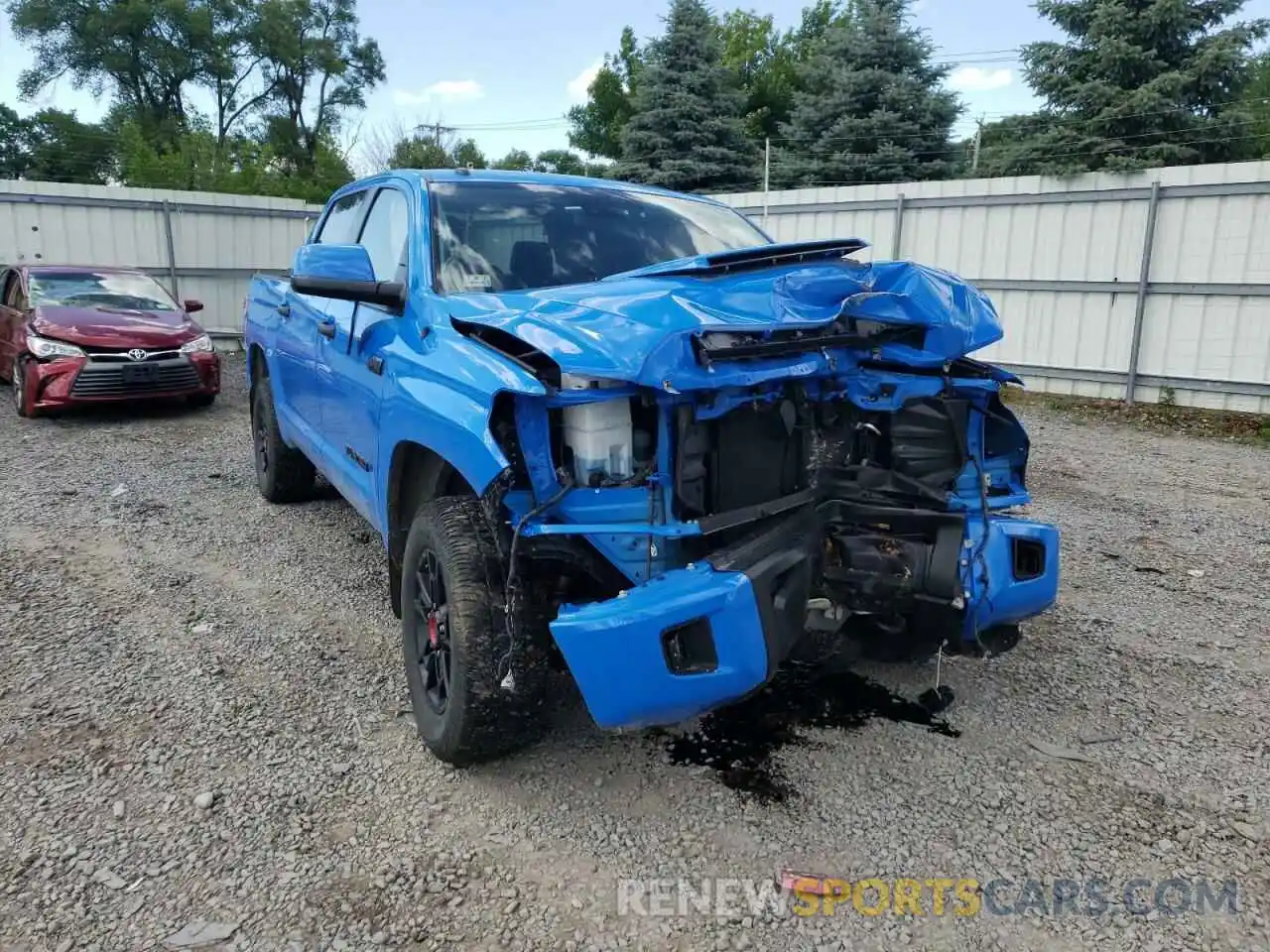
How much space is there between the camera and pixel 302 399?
186 inches

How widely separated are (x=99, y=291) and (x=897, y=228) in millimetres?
9172

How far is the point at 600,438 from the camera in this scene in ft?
8.07

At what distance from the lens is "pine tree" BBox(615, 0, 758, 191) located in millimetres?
18812

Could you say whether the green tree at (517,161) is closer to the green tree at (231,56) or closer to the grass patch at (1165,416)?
the green tree at (231,56)

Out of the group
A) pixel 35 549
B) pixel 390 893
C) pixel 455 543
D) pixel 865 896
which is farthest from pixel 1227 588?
pixel 35 549

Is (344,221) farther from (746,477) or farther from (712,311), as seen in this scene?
(746,477)

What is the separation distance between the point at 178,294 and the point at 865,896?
46.1ft

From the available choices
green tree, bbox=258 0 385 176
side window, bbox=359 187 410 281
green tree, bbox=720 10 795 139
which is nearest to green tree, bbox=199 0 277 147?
green tree, bbox=258 0 385 176

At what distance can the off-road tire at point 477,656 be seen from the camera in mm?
2635

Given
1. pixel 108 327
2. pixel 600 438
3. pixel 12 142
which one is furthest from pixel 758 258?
pixel 12 142

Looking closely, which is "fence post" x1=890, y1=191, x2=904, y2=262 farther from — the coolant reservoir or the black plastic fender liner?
the coolant reservoir

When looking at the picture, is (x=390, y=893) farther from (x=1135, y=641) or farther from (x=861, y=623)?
(x=1135, y=641)

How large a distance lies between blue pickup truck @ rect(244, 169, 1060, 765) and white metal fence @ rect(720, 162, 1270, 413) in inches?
293

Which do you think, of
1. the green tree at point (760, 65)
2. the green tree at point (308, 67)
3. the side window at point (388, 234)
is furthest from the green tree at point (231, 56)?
the side window at point (388, 234)
